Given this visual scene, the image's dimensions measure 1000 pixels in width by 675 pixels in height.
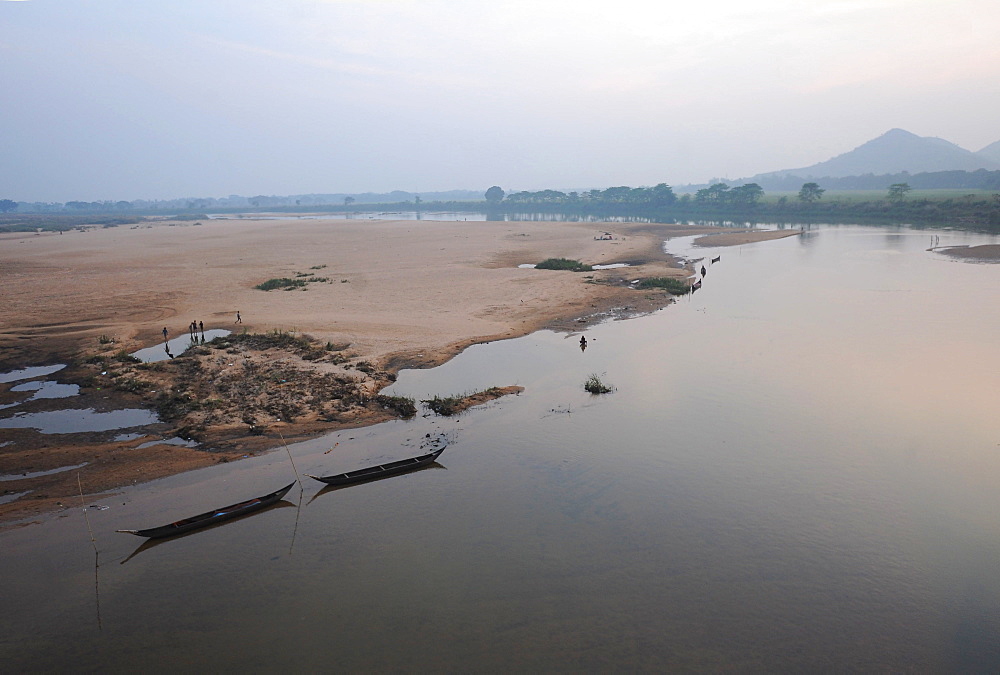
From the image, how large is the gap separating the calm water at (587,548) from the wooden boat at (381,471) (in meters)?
0.27

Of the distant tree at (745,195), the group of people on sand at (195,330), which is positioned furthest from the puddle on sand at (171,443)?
the distant tree at (745,195)

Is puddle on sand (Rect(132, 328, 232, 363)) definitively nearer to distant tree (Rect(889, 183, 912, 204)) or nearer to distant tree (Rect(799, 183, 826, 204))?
distant tree (Rect(889, 183, 912, 204))

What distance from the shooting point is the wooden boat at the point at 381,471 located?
46.3 ft

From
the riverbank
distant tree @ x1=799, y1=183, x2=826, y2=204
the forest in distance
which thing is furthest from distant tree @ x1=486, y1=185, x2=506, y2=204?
the riverbank

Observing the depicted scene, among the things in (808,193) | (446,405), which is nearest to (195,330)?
(446,405)

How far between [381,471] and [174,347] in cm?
1651

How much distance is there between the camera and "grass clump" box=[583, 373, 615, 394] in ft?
65.4

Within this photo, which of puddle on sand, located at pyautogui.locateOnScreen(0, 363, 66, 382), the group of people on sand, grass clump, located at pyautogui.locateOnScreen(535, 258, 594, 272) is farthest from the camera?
grass clump, located at pyautogui.locateOnScreen(535, 258, 594, 272)

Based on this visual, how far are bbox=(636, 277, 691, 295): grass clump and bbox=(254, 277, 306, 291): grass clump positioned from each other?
2318cm

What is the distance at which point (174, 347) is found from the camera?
85.3 ft

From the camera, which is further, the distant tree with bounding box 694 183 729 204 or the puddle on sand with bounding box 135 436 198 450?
the distant tree with bounding box 694 183 729 204

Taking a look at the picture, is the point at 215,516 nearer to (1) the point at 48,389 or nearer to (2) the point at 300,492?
(2) the point at 300,492

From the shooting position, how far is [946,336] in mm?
24984

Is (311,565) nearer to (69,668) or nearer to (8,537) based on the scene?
(69,668)
